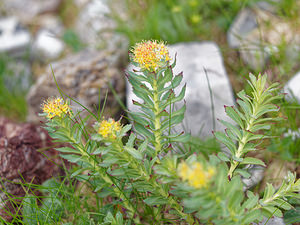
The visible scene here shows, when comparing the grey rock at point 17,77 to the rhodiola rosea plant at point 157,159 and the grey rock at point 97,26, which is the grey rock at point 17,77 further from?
the rhodiola rosea plant at point 157,159

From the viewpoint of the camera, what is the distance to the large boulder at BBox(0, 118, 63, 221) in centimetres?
208

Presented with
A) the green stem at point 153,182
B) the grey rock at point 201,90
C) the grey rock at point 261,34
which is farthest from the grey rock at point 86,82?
the green stem at point 153,182

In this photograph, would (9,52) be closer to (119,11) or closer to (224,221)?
(119,11)

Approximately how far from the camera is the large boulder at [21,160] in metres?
2.08

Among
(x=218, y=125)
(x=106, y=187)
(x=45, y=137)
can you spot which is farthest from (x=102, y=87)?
(x=106, y=187)

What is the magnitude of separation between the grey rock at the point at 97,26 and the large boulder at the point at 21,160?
1.75 metres

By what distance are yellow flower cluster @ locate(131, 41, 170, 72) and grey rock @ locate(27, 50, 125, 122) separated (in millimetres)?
1526

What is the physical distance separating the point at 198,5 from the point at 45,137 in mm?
2295

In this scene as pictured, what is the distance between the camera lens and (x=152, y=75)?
1.46 metres

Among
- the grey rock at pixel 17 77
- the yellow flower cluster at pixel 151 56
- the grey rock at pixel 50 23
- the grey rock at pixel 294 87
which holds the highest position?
the yellow flower cluster at pixel 151 56

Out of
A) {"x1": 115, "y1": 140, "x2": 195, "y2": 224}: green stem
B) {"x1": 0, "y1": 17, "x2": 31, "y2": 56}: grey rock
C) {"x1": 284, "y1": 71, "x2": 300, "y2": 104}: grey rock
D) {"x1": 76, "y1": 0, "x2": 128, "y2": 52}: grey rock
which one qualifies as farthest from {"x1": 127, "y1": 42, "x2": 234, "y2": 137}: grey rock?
{"x1": 0, "y1": 17, "x2": 31, "y2": 56}: grey rock

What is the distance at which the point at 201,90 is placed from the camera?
264cm

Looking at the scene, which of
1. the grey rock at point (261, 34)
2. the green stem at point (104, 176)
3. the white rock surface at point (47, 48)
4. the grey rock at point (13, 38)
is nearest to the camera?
the green stem at point (104, 176)

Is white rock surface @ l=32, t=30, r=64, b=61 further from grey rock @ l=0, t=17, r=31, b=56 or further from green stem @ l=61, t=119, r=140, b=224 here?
green stem @ l=61, t=119, r=140, b=224
